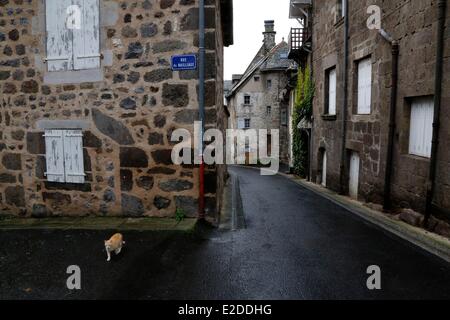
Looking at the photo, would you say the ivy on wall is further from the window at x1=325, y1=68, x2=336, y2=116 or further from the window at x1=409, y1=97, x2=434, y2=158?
the window at x1=409, y1=97, x2=434, y2=158

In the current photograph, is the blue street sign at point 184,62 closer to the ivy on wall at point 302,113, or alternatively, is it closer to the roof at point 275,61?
the ivy on wall at point 302,113

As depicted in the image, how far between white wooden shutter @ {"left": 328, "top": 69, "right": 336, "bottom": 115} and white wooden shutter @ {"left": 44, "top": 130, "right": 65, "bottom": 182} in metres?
9.21

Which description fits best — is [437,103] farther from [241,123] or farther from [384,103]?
[241,123]

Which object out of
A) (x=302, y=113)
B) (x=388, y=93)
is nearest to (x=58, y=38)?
(x=388, y=93)

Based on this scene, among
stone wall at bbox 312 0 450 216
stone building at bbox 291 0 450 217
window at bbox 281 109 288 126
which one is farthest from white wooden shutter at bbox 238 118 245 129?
stone wall at bbox 312 0 450 216

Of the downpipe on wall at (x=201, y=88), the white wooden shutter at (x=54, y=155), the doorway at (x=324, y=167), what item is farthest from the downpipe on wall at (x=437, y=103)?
the doorway at (x=324, y=167)

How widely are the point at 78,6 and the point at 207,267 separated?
4.82 meters

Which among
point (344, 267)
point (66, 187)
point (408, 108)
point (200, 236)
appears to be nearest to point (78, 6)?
point (66, 187)

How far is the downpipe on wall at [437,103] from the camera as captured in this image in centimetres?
571

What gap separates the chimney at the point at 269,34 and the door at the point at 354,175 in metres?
25.8

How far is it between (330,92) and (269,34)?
78.2 ft

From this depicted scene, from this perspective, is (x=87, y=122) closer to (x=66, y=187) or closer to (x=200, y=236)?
(x=66, y=187)

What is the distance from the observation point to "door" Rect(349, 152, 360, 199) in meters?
9.92

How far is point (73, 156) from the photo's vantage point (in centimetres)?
594
